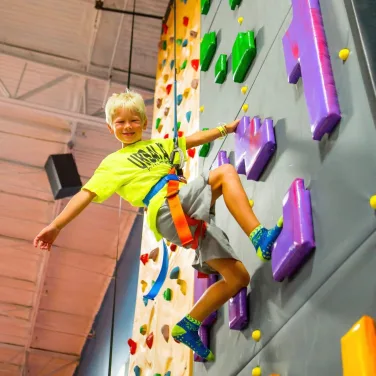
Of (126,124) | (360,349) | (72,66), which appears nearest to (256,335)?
(360,349)

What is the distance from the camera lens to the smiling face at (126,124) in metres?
2.87

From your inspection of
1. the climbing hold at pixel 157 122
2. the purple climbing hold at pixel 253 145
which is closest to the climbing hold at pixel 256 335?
the purple climbing hold at pixel 253 145

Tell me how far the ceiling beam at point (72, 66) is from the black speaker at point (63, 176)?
1203 mm

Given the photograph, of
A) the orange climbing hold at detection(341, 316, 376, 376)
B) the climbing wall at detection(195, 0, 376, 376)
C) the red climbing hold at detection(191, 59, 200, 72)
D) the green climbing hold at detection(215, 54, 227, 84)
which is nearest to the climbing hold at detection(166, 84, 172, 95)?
the red climbing hold at detection(191, 59, 200, 72)

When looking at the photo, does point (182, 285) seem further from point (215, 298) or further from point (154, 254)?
point (215, 298)

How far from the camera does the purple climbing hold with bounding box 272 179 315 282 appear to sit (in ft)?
6.48

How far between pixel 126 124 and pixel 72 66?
15.9ft

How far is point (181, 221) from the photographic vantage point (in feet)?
7.98

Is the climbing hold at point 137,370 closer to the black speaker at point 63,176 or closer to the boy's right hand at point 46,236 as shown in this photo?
the boy's right hand at point 46,236

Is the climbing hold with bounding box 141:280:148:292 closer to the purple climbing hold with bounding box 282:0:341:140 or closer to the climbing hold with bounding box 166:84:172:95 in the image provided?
the climbing hold with bounding box 166:84:172:95

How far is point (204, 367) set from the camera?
111 inches

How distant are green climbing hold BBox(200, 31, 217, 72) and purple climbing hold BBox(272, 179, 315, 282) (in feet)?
6.31

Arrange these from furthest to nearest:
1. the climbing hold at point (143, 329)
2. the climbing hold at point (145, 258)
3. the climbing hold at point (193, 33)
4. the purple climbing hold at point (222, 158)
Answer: the climbing hold at point (193, 33), the climbing hold at point (145, 258), the climbing hold at point (143, 329), the purple climbing hold at point (222, 158)

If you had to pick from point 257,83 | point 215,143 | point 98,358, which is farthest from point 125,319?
point 257,83
